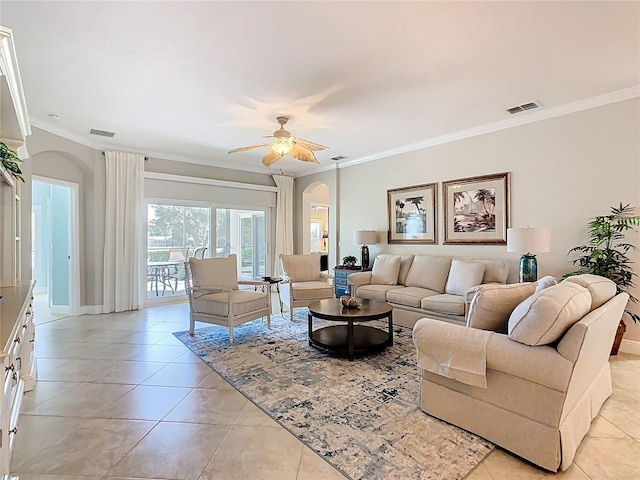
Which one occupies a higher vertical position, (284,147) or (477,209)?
(284,147)

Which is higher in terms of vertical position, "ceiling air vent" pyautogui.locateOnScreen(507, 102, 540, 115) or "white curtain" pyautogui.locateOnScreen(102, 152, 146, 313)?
"ceiling air vent" pyautogui.locateOnScreen(507, 102, 540, 115)

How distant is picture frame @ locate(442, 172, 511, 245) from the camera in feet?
15.3

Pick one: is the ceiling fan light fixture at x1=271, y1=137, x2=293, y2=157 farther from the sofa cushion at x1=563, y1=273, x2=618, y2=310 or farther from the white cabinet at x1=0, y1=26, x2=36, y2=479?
the sofa cushion at x1=563, y1=273, x2=618, y2=310

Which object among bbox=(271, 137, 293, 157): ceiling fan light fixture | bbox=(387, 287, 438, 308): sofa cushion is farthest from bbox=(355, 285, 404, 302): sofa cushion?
bbox=(271, 137, 293, 157): ceiling fan light fixture

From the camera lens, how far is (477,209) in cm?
494

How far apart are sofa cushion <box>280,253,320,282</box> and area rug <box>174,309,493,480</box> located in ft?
5.07

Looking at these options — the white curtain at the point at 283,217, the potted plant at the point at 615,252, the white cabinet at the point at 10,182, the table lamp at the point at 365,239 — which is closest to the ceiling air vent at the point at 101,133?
the white cabinet at the point at 10,182

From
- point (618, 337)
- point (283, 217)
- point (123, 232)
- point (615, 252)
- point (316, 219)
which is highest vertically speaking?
point (316, 219)

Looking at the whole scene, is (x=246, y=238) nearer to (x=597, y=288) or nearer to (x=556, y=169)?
(x=556, y=169)

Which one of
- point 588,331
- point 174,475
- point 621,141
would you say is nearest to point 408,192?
point 621,141

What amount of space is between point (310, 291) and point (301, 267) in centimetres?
68

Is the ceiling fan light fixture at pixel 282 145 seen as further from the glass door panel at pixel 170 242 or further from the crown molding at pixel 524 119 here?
the glass door panel at pixel 170 242

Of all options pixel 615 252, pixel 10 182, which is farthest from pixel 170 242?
pixel 615 252

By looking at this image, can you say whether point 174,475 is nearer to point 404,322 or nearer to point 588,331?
point 588,331
